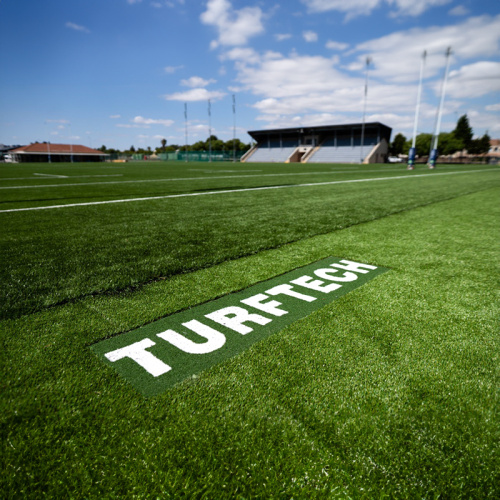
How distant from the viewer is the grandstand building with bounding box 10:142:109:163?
242 feet

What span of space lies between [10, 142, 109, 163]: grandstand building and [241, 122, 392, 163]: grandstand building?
42991 millimetres

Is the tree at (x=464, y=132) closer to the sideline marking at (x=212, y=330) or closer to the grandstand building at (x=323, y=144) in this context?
the grandstand building at (x=323, y=144)

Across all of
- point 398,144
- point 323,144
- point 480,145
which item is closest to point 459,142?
point 480,145

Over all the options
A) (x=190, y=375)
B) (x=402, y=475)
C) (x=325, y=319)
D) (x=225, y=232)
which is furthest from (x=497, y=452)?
(x=225, y=232)

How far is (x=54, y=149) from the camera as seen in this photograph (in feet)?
265

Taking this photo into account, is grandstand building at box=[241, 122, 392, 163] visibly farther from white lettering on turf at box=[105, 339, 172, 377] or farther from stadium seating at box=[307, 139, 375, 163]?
white lettering on turf at box=[105, 339, 172, 377]

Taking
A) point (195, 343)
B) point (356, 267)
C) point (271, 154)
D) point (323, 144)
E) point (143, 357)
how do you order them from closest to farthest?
1. point (143, 357)
2. point (195, 343)
3. point (356, 267)
4. point (323, 144)
5. point (271, 154)

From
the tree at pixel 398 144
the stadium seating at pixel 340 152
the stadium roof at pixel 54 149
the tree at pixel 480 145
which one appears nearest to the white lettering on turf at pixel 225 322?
the stadium seating at pixel 340 152

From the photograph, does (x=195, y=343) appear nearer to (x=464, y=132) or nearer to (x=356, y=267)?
(x=356, y=267)

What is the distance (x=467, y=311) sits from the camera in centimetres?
243

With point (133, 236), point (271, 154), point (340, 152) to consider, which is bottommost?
point (133, 236)

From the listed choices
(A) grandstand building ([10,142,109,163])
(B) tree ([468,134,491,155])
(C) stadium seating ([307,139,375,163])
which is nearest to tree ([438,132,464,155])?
(B) tree ([468,134,491,155])

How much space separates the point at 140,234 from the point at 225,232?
3.78ft

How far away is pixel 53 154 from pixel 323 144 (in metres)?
62.7
